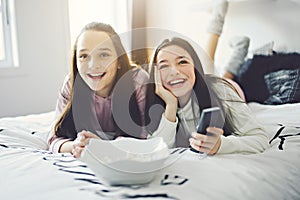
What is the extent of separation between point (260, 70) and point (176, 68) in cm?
94

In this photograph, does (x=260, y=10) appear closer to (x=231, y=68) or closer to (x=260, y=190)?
(x=231, y=68)

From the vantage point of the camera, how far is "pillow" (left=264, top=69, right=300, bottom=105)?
1774mm

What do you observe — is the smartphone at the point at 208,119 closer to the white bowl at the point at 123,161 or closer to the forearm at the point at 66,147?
the white bowl at the point at 123,161

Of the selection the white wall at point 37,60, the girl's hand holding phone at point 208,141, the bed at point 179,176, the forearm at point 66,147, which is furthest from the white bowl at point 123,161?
the white wall at point 37,60

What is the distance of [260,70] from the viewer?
1.92 metres

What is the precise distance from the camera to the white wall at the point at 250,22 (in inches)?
75.4

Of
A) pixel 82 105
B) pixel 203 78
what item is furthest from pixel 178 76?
pixel 82 105

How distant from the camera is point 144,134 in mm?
1144

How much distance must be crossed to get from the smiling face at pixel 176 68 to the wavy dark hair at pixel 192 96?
1 centimetres

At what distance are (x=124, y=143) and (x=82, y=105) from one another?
0.99 feet

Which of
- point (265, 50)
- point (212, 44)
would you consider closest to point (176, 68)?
point (265, 50)

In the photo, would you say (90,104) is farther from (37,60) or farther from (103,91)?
(37,60)

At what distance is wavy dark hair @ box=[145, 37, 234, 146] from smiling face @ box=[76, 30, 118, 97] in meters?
0.12

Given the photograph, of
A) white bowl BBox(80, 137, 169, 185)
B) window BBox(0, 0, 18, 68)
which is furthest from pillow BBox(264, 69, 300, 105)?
window BBox(0, 0, 18, 68)
